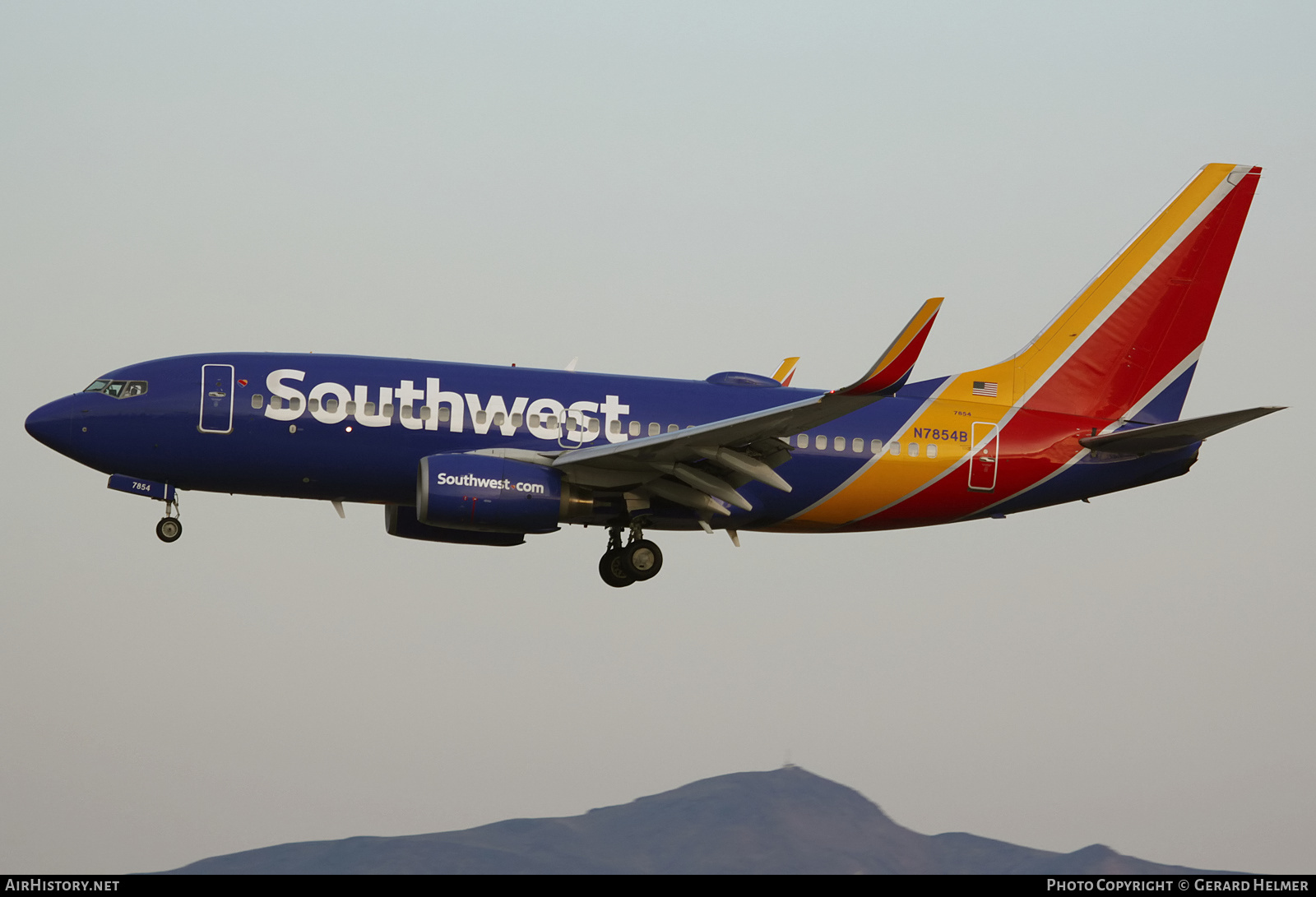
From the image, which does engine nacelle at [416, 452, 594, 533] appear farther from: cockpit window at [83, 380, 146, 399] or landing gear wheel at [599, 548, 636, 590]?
cockpit window at [83, 380, 146, 399]

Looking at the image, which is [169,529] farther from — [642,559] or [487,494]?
[642,559]

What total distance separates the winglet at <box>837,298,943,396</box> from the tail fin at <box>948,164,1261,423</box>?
372 inches

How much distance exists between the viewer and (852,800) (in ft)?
570

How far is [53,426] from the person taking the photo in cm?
2977

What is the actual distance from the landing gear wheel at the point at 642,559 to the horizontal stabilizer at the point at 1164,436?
33.9 ft

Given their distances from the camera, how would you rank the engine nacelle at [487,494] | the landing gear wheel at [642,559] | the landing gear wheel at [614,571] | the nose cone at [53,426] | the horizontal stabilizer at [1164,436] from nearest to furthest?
the engine nacelle at [487,494]
the nose cone at [53,426]
the horizontal stabilizer at [1164,436]
the landing gear wheel at [642,559]
the landing gear wheel at [614,571]

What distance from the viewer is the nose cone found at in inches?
1170

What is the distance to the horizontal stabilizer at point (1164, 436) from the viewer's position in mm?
30266

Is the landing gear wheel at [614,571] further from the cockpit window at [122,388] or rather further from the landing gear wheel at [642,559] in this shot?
the cockpit window at [122,388]

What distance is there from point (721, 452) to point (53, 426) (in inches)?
541

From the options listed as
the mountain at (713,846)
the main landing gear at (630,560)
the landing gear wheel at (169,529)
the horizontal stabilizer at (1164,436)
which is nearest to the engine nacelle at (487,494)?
the main landing gear at (630,560)
